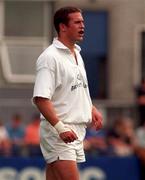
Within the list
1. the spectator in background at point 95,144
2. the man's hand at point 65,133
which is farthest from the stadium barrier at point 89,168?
the man's hand at point 65,133

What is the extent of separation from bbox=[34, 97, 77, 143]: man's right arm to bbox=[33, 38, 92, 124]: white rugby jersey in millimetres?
54

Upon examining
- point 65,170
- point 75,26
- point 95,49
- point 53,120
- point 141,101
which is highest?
point 75,26

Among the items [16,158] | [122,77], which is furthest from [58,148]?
[122,77]

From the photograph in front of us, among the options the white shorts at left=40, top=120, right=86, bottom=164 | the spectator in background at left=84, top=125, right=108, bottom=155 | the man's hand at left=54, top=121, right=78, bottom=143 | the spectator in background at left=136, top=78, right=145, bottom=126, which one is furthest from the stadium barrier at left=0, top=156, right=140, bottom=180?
the man's hand at left=54, top=121, right=78, bottom=143

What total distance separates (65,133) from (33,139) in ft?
23.3

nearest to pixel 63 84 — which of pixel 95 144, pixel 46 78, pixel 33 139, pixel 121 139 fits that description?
pixel 46 78

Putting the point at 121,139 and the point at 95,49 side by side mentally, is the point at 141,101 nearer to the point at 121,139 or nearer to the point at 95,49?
the point at 95,49

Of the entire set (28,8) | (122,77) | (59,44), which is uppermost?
(59,44)

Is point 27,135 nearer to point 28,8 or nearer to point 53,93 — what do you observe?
point 28,8

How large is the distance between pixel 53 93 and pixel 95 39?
440 inches

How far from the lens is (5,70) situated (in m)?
18.1

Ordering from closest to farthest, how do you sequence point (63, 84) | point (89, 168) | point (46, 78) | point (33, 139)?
point (46, 78), point (63, 84), point (89, 168), point (33, 139)

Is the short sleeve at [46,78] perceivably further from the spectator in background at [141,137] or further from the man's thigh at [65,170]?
the spectator in background at [141,137]

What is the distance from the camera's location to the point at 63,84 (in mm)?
7070
